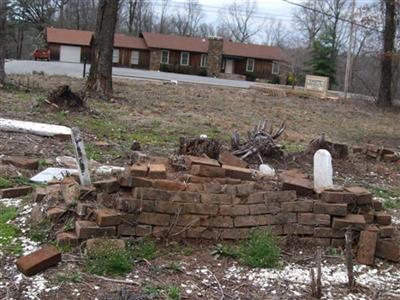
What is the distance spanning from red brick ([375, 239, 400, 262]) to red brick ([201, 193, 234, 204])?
1.25 meters

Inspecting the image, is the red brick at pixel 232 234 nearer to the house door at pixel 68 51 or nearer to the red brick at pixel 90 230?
the red brick at pixel 90 230

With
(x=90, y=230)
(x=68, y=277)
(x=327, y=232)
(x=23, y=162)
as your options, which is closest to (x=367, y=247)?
(x=327, y=232)

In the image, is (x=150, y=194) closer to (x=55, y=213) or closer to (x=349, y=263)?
(x=55, y=213)

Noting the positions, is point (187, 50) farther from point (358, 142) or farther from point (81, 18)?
point (358, 142)

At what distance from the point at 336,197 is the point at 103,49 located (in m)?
12.5

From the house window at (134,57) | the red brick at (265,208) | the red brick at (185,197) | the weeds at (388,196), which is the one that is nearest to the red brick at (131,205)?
the red brick at (185,197)

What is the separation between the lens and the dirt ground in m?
3.66

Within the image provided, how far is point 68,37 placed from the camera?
53469 mm

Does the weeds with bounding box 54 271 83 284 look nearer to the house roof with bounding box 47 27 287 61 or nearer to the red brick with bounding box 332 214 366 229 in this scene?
the red brick with bounding box 332 214 366 229

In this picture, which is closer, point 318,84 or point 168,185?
point 168,185

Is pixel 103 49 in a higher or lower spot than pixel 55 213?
higher

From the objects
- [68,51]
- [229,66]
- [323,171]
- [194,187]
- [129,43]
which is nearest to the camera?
[194,187]

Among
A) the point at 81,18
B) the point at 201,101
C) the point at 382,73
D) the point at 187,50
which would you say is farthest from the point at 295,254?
the point at 81,18

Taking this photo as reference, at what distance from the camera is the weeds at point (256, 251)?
13.6ft
